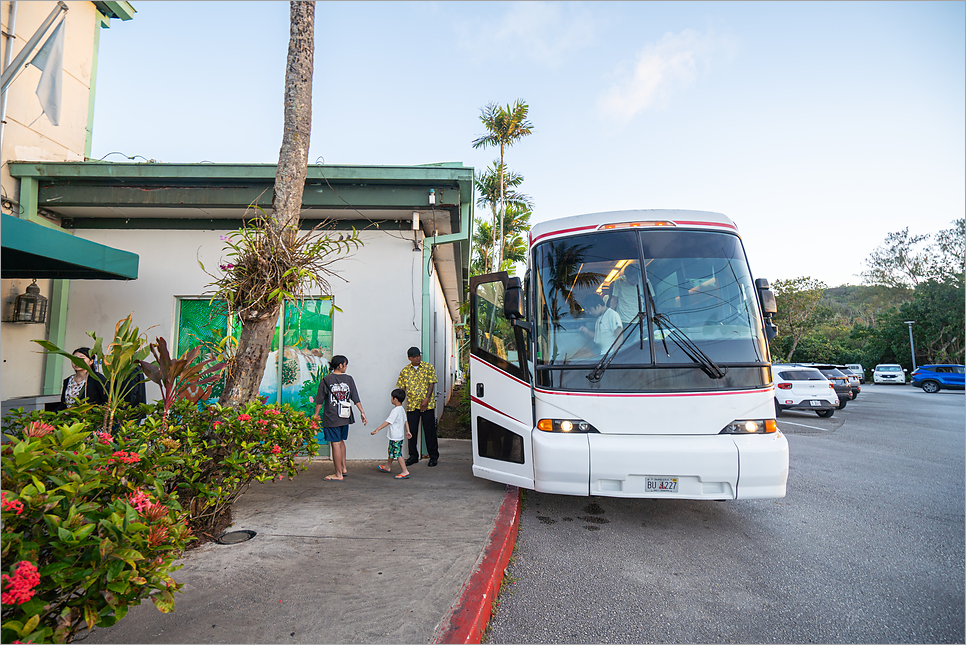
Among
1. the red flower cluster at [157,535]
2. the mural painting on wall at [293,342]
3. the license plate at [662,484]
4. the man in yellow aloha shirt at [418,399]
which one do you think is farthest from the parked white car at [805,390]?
the red flower cluster at [157,535]

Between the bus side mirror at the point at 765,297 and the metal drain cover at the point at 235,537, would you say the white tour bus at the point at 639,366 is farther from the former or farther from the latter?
the metal drain cover at the point at 235,537

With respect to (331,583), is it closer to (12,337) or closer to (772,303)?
(772,303)

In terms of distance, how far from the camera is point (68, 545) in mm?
1652

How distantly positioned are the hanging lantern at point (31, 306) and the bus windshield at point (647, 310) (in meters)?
6.96

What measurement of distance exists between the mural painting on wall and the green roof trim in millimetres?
5572

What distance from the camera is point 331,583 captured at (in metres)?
3.10

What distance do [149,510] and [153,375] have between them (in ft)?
6.34

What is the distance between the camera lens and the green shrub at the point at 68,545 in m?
1.56

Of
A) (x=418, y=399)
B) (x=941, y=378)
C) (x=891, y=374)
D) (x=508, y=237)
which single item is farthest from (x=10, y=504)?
(x=891, y=374)

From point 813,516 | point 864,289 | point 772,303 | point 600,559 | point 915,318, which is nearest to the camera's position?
point 600,559

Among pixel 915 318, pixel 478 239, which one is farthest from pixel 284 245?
pixel 915 318

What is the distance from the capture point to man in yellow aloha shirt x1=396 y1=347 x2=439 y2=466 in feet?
20.9

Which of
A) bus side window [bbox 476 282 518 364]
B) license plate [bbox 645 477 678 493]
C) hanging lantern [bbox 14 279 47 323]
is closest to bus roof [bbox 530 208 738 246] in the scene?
bus side window [bbox 476 282 518 364]

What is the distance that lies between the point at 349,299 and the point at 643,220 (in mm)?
4411
